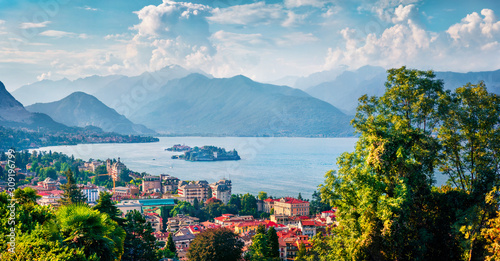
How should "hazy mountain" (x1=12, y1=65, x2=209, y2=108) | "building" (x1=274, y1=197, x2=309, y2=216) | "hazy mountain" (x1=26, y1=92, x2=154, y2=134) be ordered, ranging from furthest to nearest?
"hazy mountain" (x1=26, y1=92, x2=154, y2=134) → "hazy mountain" (x1=12, y1=65, x2=209, y2=108) → "building" (x1=274, y1=197, x2=309, y2=216)

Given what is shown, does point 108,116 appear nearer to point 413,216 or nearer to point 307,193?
point 307,193

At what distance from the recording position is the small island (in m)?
59.8

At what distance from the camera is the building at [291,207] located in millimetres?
24167

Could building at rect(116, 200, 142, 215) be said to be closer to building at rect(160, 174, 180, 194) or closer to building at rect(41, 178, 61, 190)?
building at rect(41, 178, 61, 190)

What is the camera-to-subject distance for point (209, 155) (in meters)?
62.5

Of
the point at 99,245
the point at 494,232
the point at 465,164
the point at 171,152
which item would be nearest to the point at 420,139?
the point at 465,164

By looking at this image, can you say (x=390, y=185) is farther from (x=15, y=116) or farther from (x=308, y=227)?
(x=15, y=116)

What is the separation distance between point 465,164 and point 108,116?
10000 cm

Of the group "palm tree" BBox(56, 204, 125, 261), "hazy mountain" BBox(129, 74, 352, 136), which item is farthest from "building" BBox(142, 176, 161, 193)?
"hazy mountain" BBox(129, 74, 352, 136)

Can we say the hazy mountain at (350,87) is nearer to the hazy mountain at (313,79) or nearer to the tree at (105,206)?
the hazy mountain at (313,79)

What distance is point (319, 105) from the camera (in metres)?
100

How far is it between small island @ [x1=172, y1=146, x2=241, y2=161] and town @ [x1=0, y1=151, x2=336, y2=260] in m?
20.6

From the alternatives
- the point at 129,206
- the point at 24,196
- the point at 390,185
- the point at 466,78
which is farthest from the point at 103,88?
the point at 390,185

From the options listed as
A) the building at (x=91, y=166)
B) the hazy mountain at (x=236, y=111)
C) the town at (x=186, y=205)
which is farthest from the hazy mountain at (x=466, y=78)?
the building at (x=91, y=166)
